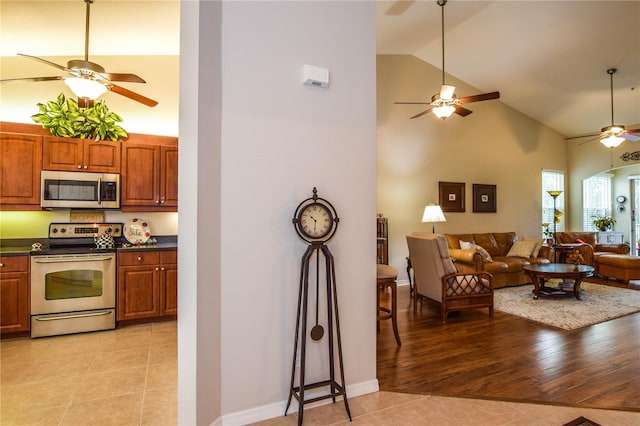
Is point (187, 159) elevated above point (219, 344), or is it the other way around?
point (187, 159)

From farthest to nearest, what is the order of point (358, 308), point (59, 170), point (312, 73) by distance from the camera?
point (59, 170), point (358, 308), point (312, 73)

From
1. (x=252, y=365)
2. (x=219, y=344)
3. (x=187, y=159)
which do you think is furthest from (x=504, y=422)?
(x=187, y=159)

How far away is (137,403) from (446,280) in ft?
11.0

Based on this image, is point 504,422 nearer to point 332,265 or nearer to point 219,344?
point 332,265

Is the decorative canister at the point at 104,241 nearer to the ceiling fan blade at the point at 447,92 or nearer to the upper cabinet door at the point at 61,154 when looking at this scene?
the upper cabinet door at the point at 61,154

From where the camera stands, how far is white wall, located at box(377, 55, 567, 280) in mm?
6094

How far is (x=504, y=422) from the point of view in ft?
7.06

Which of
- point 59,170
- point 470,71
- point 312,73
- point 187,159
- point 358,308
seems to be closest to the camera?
point 187,159

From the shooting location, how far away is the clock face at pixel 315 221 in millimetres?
2230

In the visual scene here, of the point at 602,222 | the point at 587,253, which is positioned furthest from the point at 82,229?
the point at 602,222

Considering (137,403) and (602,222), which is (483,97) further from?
(602,222)

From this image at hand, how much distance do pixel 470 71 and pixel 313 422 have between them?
22.0ft

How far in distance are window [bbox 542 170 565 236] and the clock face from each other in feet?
25.8

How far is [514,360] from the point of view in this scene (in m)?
3.04
